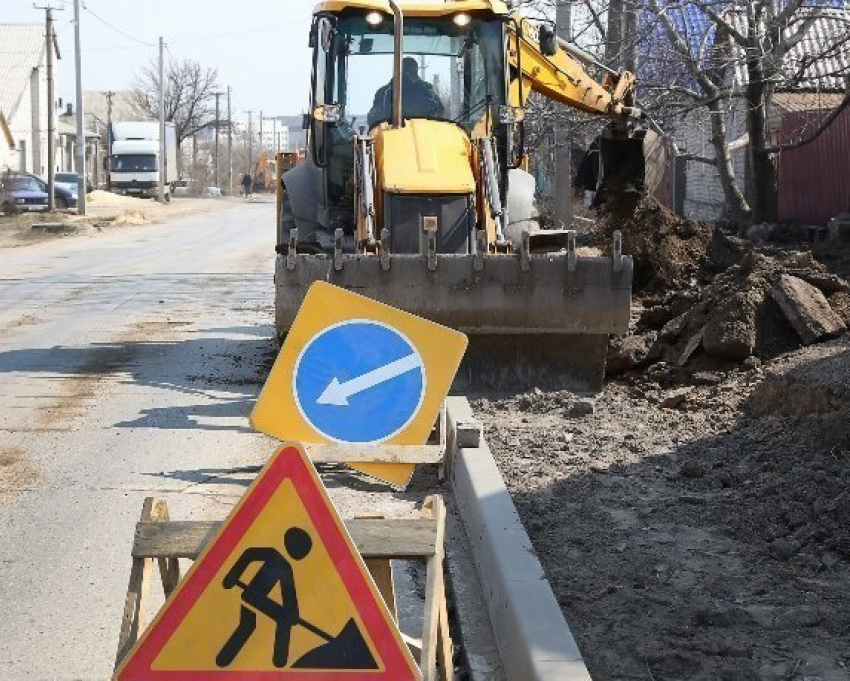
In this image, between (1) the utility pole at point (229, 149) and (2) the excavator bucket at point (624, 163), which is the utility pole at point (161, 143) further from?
(2) the excavator bucket at point (624, 163)

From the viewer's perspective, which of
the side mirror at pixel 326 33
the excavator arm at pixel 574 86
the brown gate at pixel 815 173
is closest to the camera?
the side mirror at pixel 326 33

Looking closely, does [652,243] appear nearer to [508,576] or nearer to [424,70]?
[424,70]

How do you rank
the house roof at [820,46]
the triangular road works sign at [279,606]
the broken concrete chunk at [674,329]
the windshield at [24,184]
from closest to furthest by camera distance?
the triangular road works sign at [279,606] < the broken concrete chunk at [674,329] < the house roof at [820,46] < the windshield at [24,184]

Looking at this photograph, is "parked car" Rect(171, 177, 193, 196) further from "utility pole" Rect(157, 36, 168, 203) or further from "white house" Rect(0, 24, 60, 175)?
"utility pole" Rect(157, 36, 168, 203)

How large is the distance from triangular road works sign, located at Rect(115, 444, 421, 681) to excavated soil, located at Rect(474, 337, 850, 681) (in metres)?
1.14

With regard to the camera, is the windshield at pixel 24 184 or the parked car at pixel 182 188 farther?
the parked car at pixel 182 188

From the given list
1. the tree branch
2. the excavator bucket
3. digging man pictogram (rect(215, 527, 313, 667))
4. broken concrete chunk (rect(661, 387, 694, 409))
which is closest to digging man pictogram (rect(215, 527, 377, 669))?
digging man pictogram (rect(215, 527, 313, 667))

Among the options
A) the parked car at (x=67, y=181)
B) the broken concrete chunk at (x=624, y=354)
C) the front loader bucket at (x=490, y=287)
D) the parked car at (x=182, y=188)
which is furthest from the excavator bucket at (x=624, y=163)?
the parked car at (x=182, y=188)

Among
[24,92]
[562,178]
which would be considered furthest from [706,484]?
[24,92]

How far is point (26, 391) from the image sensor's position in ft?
39.4

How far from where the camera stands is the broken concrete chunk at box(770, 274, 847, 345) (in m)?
11.7

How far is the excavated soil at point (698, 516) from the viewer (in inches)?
207

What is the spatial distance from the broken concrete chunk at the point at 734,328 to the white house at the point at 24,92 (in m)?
74.2

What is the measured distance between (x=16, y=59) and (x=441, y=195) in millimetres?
81050
